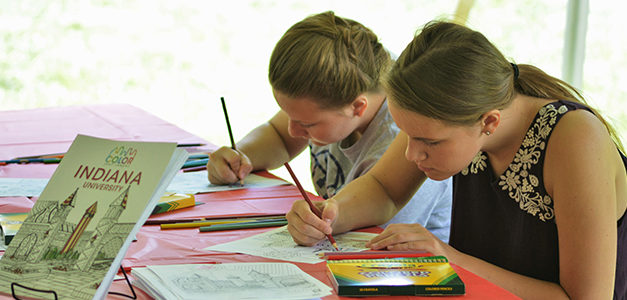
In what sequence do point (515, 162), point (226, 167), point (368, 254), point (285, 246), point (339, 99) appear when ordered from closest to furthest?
point (368, 254) → point (285, 246) → point (515, 162) → point (339, 99) → point (226, 167)

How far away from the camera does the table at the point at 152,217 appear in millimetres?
1120

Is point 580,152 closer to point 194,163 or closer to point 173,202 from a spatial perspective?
point 173,202

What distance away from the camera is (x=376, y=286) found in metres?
0.94

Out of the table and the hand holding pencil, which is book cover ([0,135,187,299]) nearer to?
the table

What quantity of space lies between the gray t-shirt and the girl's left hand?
1.22ft

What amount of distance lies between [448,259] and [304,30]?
0.68 metres

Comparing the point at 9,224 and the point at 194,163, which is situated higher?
the point at 194,163

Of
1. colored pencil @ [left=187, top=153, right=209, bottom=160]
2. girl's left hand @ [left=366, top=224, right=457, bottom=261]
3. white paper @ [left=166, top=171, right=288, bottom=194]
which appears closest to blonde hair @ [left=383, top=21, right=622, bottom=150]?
girl's left hand @ [left=366, top=224, right=457, bottom=261]

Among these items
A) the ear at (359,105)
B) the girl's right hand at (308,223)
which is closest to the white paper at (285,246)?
the girl's right hand at (308,223)

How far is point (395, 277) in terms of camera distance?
0.98m

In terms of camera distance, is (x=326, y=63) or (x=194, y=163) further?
(x=194, y=163)

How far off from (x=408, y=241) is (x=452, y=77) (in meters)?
0.29

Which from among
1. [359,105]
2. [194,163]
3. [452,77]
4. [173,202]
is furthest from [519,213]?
[194,163]

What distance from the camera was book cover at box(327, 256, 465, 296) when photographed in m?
0.95
